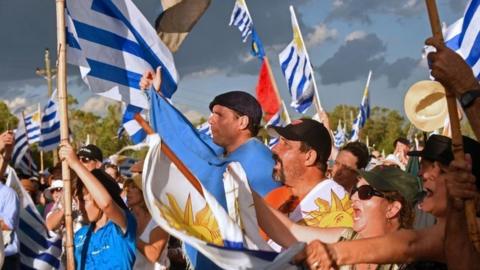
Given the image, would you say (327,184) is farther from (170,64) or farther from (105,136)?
(105,136)

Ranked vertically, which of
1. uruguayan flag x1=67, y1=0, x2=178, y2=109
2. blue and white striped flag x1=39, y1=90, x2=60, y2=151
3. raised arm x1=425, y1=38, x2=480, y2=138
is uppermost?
uruguayan flag x1=67, y1=0, x2=178, y2=109

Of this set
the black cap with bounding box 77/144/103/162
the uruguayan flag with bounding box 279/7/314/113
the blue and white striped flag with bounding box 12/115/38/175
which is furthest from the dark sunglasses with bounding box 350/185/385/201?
the blue and white striped flag with bounding box 12/115/38/175

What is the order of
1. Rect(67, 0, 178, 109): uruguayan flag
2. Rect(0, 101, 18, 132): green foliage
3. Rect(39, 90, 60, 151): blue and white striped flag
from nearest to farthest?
1. Rect(67, 0, 178, 109): uruguayan flag
2. Rect(39, 90, 60, 151): blue and white striped flag
3. Rect(0, 101, 18, 132): green foliage

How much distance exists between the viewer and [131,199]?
7.37 meters

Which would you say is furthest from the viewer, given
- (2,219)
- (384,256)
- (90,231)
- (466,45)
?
(2,219)

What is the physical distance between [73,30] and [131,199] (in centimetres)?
165

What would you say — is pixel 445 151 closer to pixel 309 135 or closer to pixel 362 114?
pixel 309 135

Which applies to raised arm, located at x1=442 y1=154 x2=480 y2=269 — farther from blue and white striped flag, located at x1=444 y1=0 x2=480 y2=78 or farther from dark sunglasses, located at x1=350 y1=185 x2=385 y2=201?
blue and white striped flag, located at x1=444 y1=0 x2=480 y2=78

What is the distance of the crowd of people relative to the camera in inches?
136

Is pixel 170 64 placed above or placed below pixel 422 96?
above

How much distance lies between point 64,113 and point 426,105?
2.34m

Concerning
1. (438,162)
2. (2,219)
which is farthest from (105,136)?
(438,162)

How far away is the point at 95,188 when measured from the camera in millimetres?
5848

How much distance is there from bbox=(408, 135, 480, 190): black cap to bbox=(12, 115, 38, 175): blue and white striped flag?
13.3 m
